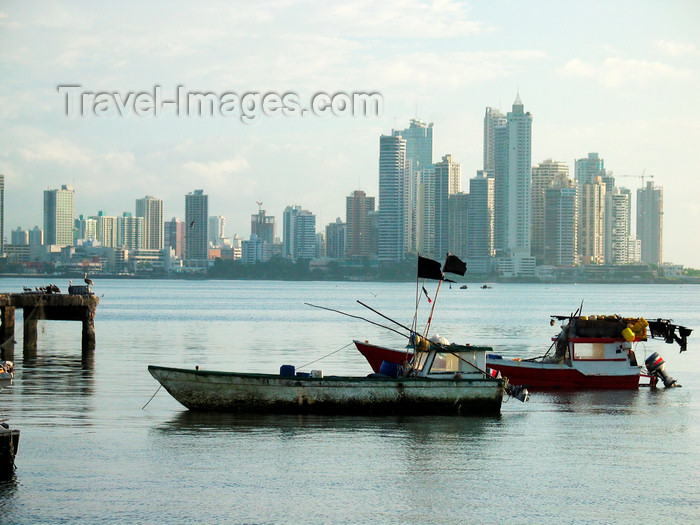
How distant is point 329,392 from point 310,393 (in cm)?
58

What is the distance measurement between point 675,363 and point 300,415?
101 feet

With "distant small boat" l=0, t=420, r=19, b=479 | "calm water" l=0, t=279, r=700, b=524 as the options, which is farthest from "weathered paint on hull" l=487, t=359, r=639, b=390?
"distant small boat" l=0, t=420, r=19, b=479

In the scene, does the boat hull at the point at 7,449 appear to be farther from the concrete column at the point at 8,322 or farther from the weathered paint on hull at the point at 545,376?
the concrete column at the point at 8,322

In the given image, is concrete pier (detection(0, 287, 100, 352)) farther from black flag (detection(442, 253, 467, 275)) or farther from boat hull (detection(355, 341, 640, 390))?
black flag (detection(442, 253, 467, 275))

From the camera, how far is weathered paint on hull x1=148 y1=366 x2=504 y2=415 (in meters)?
31.4

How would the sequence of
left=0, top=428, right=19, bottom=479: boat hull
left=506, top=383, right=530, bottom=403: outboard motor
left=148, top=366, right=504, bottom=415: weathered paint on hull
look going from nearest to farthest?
left=0, top=428, right=19, bottom=479: boat hull
left=148, top=366, right=504, bottom=415: weathered paint on hull
left=506, top=383, right=530, bottom=403: outboard motor

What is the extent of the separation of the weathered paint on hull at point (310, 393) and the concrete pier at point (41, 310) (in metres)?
20.5

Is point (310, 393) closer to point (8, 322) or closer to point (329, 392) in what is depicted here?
point (329, 392)

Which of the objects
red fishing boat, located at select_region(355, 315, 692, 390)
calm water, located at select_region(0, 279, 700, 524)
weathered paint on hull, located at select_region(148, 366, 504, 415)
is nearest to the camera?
calm water, located at select_region(0, 279, 700, 524)

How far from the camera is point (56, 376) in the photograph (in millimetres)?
42812

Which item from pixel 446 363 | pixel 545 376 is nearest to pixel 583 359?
pixel 545 376

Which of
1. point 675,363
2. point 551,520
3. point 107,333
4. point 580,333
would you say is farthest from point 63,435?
point 107,333

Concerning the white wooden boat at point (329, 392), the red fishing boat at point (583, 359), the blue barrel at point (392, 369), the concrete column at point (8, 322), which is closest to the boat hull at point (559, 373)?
the red fishing boat at point (583, 359)

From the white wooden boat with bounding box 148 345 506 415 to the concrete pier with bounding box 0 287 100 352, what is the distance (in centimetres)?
2042
